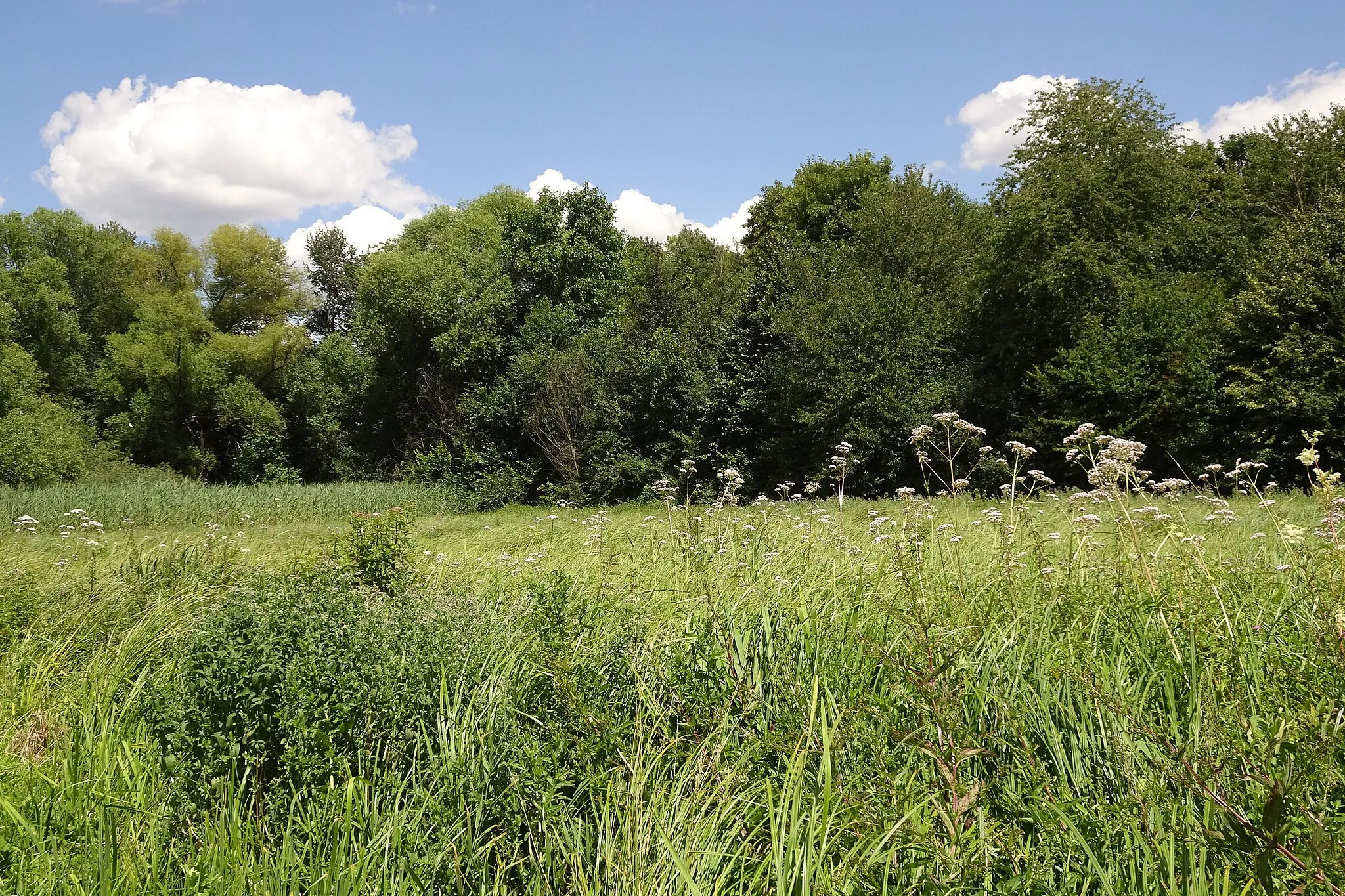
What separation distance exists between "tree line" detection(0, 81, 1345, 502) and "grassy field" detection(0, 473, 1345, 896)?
5.99 meters

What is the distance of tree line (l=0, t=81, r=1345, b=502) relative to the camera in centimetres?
1712

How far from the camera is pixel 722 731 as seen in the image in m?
2.99

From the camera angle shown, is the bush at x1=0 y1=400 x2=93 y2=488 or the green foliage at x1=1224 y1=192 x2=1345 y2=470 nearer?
the green foliage at x1=1224 y1=192 x2=1345 y2=470

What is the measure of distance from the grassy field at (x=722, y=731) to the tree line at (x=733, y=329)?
599cm

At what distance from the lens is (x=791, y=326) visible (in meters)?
22.0

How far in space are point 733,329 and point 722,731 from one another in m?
22.1

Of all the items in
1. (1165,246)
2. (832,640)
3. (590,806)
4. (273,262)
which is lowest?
(590,806)

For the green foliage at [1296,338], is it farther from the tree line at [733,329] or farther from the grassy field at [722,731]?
the grassy field at [722,731]

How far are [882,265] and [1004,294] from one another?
3933 mm

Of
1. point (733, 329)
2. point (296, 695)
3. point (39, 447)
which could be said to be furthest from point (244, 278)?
point (296, 695)

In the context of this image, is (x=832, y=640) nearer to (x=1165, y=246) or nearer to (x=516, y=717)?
(x=516, y=717)

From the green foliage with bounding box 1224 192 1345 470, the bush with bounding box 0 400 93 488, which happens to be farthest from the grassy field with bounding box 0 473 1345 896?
the bush with bounding box 0 400 93 488

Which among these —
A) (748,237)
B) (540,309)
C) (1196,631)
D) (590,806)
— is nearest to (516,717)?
(590,806)

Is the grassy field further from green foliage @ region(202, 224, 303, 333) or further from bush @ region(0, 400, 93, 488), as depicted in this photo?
green foliage @ region(202, 224, 303, 333)
